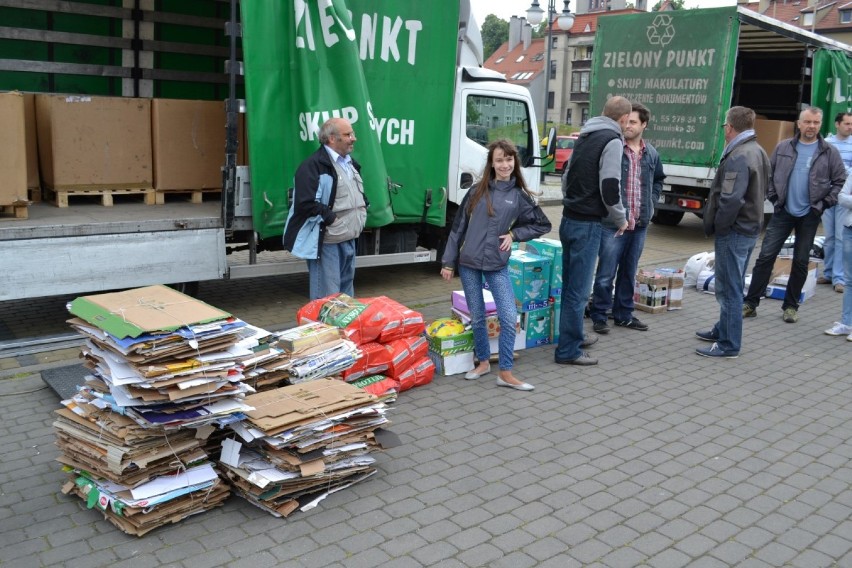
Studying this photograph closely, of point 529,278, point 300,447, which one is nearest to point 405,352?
point 529,278

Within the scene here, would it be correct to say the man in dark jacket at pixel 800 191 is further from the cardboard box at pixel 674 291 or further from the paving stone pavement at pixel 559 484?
the paving stone pavement at pixel 559 484

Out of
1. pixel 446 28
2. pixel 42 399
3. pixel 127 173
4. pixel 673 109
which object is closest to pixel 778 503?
pixel 42 399

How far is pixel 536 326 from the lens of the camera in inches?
285

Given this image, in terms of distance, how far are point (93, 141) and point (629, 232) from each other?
5126 mm

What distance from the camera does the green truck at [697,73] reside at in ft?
39.7

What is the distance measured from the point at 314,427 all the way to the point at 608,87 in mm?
10659

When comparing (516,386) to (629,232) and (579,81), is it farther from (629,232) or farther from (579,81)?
(579,81)

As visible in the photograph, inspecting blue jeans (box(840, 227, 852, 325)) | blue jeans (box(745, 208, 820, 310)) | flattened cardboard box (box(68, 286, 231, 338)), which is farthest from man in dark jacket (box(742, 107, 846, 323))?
flattened cardboard box (box(68, 286, 231, 338))

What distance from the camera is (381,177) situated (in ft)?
26.1

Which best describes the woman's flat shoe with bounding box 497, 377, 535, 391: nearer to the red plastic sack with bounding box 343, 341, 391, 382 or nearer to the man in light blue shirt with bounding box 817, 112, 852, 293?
the red plastic sack with bounding box 343, 341, 391, 382

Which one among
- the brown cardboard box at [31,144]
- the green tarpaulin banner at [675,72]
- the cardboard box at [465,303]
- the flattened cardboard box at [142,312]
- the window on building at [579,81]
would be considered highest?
the window on building at [579,81]

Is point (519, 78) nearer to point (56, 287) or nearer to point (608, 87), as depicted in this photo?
point (608, 87)

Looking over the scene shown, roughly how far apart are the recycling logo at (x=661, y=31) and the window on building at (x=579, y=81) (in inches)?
2654

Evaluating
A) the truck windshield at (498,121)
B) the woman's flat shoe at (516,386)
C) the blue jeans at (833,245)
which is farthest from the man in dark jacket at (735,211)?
the truck windshield at (498,121)
